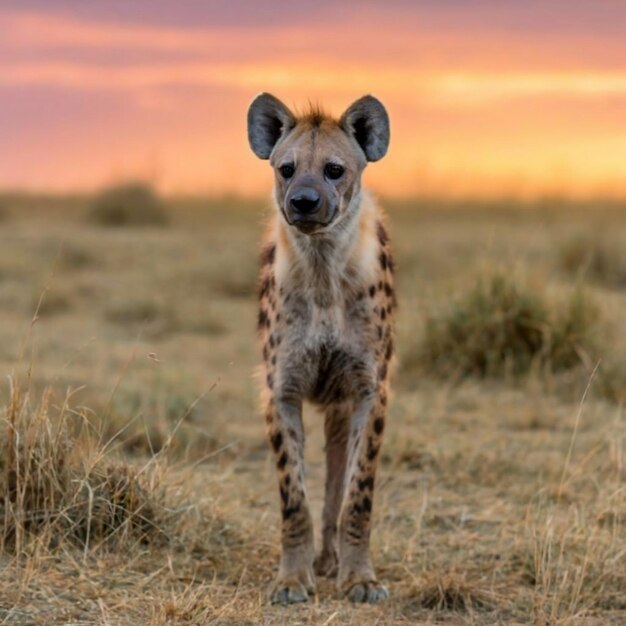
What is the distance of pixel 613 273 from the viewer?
474 inches

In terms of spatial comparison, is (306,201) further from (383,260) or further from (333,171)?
(383,260)

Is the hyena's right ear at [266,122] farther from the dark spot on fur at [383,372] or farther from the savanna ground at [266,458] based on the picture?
the dark spot on fur at [383,372]

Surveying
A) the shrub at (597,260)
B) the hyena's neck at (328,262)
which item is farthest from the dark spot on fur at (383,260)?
the shrub at (597,260)

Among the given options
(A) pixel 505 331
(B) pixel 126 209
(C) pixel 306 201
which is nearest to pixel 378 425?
(C) pixel 306 201

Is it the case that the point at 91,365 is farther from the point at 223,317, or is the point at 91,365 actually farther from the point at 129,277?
the point at 129,277

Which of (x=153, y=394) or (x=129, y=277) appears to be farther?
(x=129, y=277)

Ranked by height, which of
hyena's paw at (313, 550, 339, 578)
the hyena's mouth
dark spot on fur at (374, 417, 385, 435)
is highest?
the hyena's mouth

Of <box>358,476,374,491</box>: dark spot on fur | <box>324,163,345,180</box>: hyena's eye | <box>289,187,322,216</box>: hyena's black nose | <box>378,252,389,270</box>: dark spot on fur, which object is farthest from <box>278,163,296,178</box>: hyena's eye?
<box>358,476,374,491</box>: dark spot on fur

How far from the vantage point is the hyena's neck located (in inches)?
177

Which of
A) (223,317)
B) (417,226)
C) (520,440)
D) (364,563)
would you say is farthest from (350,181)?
(417,226)

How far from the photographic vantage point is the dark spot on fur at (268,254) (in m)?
4.82

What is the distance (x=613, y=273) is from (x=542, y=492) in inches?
272

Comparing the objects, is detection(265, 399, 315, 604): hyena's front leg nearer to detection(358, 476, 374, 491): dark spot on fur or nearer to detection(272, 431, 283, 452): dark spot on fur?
detection(272, 431, 283, 452): dark spot on fur

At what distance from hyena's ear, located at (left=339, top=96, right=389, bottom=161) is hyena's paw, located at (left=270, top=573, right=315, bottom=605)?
1.49 m
